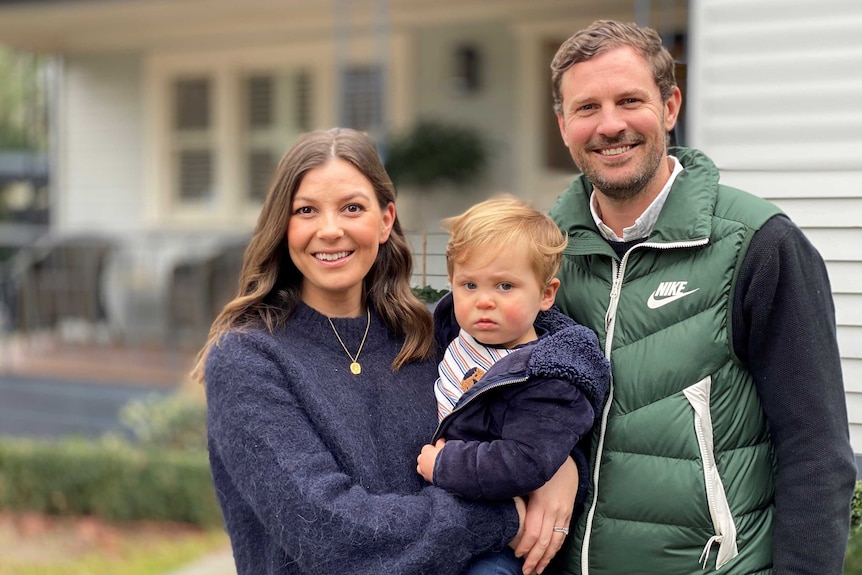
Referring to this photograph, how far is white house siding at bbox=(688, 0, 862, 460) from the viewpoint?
326cm

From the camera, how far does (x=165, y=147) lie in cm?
1017

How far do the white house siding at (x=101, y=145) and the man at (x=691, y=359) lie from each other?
911cm

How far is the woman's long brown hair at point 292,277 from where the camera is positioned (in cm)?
203

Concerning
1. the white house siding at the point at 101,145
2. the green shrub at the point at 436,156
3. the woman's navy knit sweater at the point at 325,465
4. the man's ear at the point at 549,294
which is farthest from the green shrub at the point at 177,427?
the man's ear at the point at 549,294

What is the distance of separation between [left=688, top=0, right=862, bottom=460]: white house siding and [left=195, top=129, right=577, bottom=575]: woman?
61.1 inches

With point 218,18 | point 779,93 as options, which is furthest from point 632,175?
point 218,18

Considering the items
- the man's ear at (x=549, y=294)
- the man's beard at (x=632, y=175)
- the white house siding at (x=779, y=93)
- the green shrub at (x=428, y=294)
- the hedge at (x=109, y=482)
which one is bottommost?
the hedge at (x=109, y=482)

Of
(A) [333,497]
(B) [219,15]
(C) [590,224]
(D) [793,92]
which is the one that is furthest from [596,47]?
(B) [219,15]

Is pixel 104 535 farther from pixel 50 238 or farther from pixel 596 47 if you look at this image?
pixel 596 47

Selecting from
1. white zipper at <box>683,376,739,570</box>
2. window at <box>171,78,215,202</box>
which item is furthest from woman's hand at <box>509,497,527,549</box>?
window at <box>171,78,215,202</box>

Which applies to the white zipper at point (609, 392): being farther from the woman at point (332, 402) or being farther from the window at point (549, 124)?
the window at point (549, 124)

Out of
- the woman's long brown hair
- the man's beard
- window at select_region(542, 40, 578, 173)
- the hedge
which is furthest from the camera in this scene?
window at select_region(542, 40, 578, 173)

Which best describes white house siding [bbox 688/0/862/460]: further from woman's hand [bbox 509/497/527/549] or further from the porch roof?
the porch roof

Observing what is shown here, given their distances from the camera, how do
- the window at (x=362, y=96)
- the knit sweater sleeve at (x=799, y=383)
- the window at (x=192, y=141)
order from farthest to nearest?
the window at (x=192, y=141), the window at (x=362, y=96), the knit sweater sleeve at (x=799, y=383)
